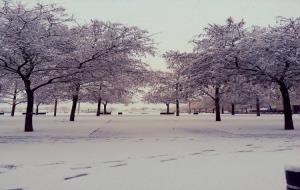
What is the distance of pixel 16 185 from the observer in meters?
7.64

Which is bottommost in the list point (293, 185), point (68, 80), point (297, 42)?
Result: point (293, 185)

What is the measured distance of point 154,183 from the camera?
7758mm

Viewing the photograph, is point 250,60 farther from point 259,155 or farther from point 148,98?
point 148,98

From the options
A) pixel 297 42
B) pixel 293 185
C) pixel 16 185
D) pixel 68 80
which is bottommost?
pixel 16 185

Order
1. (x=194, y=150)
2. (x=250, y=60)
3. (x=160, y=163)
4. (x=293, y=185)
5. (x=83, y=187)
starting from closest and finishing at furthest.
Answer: (x=293, y=185) → (x=83, y=187) → (x=160, y=163) → (x=194, y=150) → (x=250, y=60)

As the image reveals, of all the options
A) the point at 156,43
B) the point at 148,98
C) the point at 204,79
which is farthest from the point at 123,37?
the point at 148,98

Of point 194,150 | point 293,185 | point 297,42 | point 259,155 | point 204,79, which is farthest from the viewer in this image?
point 204,79

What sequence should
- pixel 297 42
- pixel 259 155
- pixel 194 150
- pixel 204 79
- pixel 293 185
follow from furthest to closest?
pixel 204 79
pixel 297 42
pixel 194 150
pixel 259 155
pixel 293 185

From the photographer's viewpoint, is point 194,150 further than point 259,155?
Yes

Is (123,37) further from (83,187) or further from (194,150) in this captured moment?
(83,187)

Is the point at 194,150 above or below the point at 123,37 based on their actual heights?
below

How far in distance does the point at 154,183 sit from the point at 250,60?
17014 millimetres

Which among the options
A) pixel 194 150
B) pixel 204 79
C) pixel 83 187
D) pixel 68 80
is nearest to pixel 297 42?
pixel 204 79

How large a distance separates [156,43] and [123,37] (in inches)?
82.2
